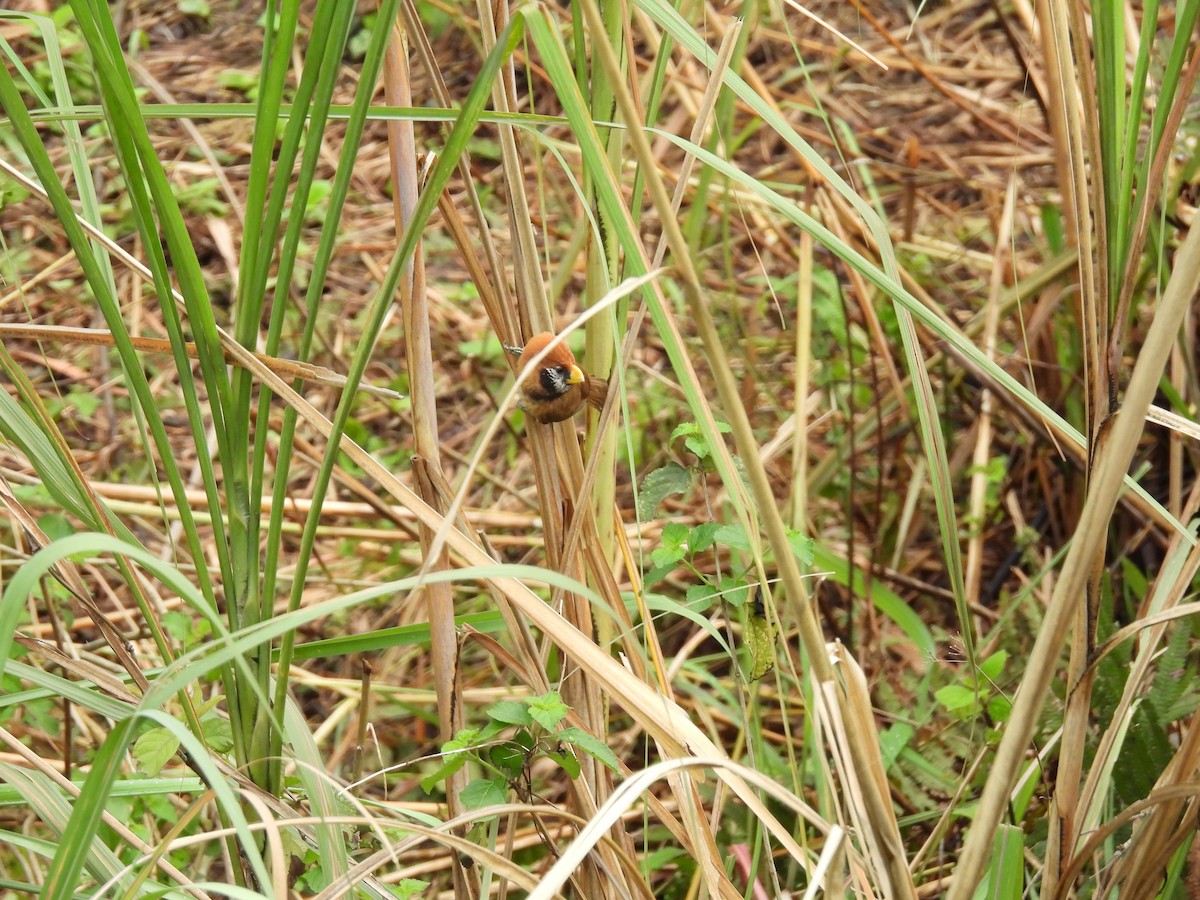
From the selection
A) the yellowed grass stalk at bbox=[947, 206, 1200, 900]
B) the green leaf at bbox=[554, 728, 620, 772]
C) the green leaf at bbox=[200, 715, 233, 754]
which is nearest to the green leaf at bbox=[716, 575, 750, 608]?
the green leaf at bbox=[554, 728, 620, 772]

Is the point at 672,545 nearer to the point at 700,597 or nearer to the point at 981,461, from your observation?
the point at 700,597

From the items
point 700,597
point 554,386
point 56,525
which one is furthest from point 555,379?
point 56,525

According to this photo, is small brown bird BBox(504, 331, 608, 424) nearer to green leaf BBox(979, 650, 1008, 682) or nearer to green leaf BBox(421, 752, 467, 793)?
green leaf BBox(421, 752, 467, 793)

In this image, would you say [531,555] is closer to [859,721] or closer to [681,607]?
[681,607]

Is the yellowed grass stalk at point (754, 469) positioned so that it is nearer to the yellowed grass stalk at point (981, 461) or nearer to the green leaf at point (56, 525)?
the green leaf at point (56, 525)

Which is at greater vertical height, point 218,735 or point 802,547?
point 802,547

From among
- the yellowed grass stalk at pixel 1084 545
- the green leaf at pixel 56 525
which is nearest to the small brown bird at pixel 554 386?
the yellowed grass stalk at pixel 1084 545

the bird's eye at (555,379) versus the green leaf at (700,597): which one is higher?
the bird's eye at (555,379)
